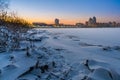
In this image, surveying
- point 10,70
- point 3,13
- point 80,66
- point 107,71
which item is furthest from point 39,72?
point 3,13

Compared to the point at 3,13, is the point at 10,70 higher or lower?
lower

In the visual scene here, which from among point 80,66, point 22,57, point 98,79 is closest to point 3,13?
point 22,57

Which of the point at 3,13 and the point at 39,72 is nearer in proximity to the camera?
the point at 39,72

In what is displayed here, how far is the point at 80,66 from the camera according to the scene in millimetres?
4777

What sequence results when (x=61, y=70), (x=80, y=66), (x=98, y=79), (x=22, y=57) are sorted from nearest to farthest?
(x=98, y=79), (x=61, y=70), (x=80, y=66), (x=22, y=57)

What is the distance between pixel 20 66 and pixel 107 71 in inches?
84.0

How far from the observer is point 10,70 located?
155 inches

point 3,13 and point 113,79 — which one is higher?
point 3,13

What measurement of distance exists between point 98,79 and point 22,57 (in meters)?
2.60

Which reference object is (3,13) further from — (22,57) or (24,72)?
(24,72)

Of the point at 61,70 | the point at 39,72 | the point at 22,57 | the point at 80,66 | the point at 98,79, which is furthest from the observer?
the point at 22,57

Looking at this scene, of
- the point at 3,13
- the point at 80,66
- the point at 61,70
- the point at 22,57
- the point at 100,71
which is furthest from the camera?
the point at 3,13

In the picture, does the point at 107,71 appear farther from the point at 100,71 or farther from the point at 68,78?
the point at 68,78

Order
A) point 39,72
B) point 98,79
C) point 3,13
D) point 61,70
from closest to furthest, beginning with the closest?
1. point 98,79
2. point 39,72
3. point 61,70
4. point 3,13
